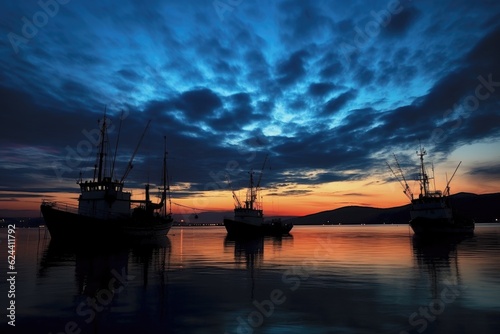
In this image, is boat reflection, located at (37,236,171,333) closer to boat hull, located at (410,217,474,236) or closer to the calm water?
the calm water

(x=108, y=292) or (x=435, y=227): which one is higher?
(x=435, y=227)

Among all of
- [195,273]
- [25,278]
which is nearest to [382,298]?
[195,273]

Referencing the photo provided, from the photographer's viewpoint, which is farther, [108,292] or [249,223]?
[249,223]

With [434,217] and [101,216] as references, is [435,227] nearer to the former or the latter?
[434,217]

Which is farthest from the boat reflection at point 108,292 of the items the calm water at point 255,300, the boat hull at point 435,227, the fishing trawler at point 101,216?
the boat hull at point 435,227

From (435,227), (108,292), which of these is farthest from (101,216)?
(435,227)

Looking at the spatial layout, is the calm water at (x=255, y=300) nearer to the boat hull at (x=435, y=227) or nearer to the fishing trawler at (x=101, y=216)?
the fishing trawler at (x=101, y=216)

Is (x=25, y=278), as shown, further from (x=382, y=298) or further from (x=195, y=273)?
(x=382, y=298)

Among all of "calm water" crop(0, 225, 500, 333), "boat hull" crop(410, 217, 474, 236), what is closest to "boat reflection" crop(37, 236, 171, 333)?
"calm water" crop(0, 225, 500, 333)

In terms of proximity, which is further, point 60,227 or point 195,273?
point 60,227

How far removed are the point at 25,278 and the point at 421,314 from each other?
75.6 ft

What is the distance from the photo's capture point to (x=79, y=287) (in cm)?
2002

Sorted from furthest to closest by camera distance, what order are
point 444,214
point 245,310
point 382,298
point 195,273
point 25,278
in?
point 444,214, point 195,273, point 25,278, point 382,298, point 245,310

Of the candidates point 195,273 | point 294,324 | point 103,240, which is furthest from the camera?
point 103,240
